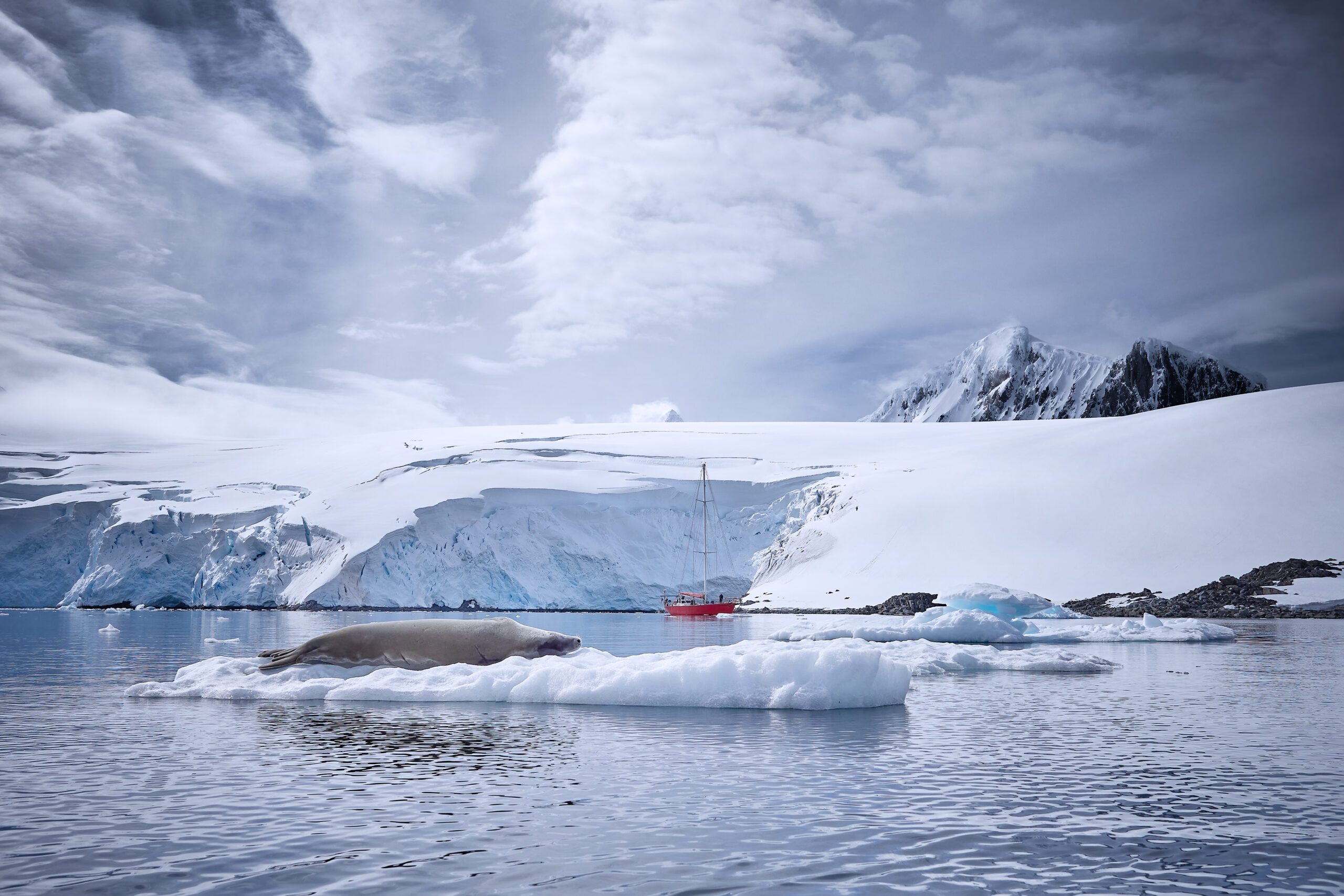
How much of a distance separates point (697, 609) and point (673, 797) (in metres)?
35.0

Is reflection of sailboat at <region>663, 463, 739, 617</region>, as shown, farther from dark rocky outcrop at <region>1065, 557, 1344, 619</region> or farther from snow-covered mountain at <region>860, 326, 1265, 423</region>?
snow-covered mountain at <region>860, 326, 1265, 423</region>

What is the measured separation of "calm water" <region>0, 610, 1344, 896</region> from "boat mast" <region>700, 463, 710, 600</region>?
37.5m

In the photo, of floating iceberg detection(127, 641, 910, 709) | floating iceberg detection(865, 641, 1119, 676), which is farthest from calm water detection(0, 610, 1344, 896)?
floating iceberg detection(865, 641, 1119, 676)

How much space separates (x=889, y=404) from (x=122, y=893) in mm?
202613

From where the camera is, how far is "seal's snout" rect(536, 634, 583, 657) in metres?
11.6

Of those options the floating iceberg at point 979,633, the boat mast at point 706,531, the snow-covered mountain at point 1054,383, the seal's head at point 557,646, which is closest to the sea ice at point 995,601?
the floating iceberg at point 979,633

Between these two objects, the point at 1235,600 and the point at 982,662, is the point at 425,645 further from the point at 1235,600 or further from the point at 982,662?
the point at 1235,600

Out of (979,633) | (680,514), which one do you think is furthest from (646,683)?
(680,514)

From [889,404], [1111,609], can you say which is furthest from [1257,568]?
[889,404]

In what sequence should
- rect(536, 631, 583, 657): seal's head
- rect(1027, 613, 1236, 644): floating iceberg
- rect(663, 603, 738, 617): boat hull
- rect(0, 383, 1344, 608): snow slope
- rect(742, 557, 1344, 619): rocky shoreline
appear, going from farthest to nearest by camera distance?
rect(663, 603, 738, 617): boat hull < rect(0, 383, 1344, 608): snow slope < rect(742, 557, 1344, 619): rocky shoreline < rect(1027, 613, 1236, 644): floating iceberg < rect(536, 631, 583, 657): seal's head

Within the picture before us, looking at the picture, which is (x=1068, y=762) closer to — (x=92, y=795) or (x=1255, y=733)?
(x=1255, y=733)

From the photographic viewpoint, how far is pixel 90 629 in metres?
26.4

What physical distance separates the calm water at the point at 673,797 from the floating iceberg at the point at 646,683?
24 cm

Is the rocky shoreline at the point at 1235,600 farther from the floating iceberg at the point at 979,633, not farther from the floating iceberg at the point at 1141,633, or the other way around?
the floating iceberg at the point at 979,633
